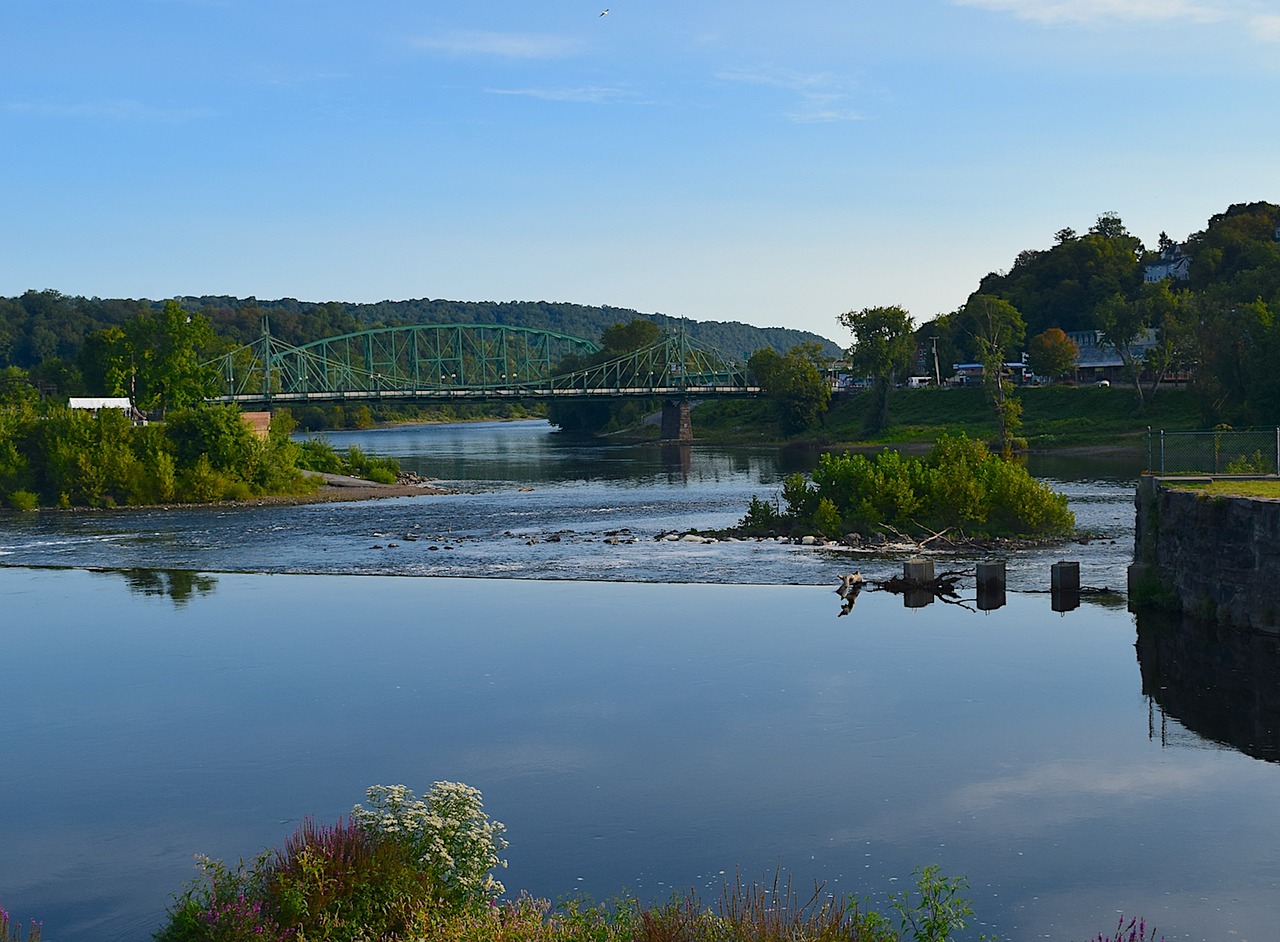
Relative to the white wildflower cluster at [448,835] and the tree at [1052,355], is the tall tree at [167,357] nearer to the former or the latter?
the tree at [1052,355]

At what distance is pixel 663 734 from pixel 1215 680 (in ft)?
33.6

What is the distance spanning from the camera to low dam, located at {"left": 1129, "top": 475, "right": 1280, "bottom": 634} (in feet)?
91.9

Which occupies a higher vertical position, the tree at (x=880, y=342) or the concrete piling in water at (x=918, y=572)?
the tree at (x=880, y=342)

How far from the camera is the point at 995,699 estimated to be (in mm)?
24859

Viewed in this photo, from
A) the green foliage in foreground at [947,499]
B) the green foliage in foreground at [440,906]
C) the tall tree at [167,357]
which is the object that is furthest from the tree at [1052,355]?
the green foliage in foreground at [440,906]

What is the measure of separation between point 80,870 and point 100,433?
68835 mm


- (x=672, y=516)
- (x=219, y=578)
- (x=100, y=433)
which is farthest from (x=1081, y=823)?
(x=100, y=433)

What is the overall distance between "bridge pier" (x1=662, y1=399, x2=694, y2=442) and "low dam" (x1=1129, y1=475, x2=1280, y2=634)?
424 feet

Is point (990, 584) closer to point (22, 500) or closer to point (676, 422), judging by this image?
point (22, 500)

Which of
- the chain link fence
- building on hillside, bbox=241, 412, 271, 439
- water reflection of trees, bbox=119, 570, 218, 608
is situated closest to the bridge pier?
building on hillside, bbox=241, 412, 271, 439

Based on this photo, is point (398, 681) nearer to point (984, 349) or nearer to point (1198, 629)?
point (1198, 629)

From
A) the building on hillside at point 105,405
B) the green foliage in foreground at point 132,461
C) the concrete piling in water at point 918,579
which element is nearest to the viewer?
the concrete piling in water at point 918,579

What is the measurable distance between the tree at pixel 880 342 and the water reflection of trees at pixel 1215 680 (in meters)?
118

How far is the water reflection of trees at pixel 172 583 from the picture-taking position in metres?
41.8
